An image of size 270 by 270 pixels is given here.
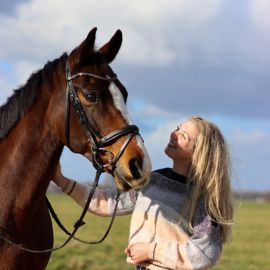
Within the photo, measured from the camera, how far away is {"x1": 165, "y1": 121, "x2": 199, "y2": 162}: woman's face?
178 inches

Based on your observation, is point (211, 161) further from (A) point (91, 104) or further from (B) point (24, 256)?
(B) point (24, 256)

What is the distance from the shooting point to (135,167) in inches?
152

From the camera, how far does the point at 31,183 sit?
4.19 meters

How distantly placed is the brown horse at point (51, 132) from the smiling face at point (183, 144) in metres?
0.68

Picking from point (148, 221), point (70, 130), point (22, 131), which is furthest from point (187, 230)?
point (22, 131)

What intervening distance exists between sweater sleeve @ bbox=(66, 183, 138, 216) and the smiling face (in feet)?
1.58

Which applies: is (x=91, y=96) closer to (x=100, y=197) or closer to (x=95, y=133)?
(x=95, y=133)

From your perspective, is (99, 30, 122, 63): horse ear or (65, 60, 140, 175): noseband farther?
(99, 30, 122, 63): horse ear

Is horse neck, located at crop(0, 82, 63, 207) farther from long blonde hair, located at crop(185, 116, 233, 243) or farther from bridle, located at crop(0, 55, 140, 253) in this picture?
long blonde hair, located at crop(185, 116, 233, 243)

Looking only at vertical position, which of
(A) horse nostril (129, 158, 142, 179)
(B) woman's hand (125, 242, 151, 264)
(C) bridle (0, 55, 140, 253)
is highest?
(C) bridle (0, 55, 140, 253)

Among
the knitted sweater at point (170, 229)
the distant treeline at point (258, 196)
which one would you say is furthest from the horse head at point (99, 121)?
the distant treeline at point (258, 196)

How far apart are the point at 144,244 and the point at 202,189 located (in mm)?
620

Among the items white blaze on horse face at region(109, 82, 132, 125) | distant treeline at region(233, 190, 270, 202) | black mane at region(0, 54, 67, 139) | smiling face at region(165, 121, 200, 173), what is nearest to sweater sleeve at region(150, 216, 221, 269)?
smiling face at region(165, 121, 200, 173)

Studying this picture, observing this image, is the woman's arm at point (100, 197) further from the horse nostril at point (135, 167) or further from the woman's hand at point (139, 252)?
the horse nostril at point (135, 167)
